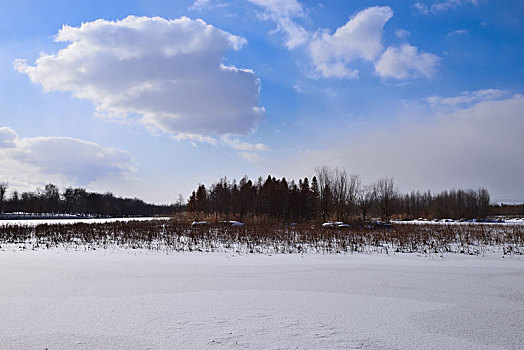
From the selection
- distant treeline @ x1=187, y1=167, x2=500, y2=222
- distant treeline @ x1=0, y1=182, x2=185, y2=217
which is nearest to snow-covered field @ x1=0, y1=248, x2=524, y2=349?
distant treeline @ x1=187, y1=167, x2=500, y2=222

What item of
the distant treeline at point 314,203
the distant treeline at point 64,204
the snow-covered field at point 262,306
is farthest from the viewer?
the distant treeline at point 64,204

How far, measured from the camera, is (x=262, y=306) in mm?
4469

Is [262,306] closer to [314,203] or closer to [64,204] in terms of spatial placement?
[314,203]

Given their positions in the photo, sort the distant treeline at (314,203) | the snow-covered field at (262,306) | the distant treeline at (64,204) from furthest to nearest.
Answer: the distant treeline at (64,204), the distant treeline at (314,203), the snow-covered field at (262,306)

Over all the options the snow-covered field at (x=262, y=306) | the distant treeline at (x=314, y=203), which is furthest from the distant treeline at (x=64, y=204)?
the snow-covered field at (x=262, y=306)

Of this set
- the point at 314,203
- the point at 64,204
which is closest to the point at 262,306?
the point at 314,203

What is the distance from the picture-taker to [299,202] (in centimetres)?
4312

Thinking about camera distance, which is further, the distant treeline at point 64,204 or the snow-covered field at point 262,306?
the distant treeline at point 64,204

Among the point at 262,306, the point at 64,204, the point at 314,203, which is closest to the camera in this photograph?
the point at 262,306

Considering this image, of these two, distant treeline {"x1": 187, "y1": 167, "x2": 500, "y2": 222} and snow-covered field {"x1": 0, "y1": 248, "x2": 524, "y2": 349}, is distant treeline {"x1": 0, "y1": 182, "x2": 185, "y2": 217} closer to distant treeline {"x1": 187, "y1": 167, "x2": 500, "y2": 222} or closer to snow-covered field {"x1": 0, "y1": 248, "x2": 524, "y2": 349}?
distant treeline {"x1": 187, "y1": 167, "x2": 500, "y2": 222}

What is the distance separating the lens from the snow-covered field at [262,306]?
10.9 ft

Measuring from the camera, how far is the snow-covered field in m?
3.32

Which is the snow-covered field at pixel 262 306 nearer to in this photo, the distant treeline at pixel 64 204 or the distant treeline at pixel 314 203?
the distant treeline at pixel 314 203

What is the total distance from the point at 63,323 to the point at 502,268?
8720mm
